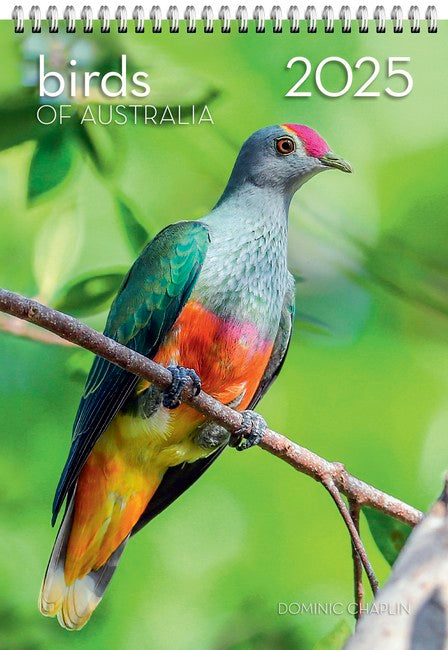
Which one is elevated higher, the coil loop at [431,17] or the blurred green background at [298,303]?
the coil loop at [431,17]

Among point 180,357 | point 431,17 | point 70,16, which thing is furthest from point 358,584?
point 70,16

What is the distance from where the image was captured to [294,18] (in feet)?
7.87

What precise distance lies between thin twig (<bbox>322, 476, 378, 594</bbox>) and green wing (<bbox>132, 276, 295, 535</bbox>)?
50 centimetres

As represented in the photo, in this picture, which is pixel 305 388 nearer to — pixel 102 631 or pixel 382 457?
pixel 382 457

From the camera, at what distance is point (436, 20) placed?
2.41 m

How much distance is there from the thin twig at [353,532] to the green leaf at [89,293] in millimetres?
840

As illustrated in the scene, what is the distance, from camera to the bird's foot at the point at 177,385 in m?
1.85

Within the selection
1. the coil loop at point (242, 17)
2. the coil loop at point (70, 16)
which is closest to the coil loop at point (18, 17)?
the coil loop at point (70, 16)

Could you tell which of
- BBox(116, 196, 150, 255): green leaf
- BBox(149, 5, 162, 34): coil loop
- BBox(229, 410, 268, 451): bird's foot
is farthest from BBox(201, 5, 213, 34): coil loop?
BBox(229, 410, 268, 451): bird's foot

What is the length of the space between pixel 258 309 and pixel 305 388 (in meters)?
0.69

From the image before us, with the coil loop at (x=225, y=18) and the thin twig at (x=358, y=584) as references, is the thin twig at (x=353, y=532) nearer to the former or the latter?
the thin twig at (x=358, y=584)

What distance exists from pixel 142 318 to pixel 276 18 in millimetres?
830

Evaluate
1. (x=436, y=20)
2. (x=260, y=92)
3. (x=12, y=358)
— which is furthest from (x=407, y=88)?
(x=12, y=358)

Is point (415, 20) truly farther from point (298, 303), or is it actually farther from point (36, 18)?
point (36, 18)
